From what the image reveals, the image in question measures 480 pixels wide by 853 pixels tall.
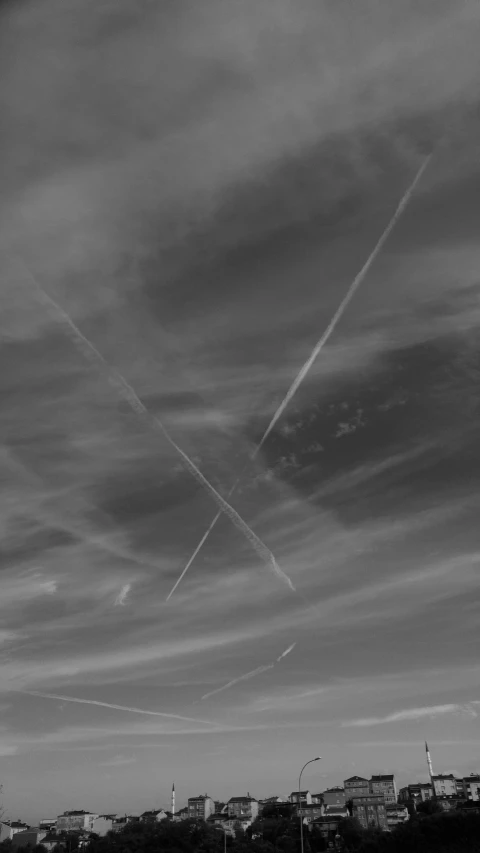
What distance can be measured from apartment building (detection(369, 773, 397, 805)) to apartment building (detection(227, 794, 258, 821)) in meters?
36.9

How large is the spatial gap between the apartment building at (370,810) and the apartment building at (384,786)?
54.8ft

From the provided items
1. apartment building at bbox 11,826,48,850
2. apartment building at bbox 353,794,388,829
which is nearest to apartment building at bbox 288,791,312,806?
apartment building at bbox 353,794,388,829

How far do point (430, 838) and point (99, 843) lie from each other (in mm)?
68914

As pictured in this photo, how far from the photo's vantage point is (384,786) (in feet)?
619

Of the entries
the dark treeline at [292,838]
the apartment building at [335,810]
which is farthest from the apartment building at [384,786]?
the dark treeline at [292,838]

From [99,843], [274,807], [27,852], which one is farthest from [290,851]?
[274,807]

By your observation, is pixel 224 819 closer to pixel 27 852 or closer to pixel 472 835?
pixel 27 852

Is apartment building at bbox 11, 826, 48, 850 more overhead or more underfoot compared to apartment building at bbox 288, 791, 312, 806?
more underfoot

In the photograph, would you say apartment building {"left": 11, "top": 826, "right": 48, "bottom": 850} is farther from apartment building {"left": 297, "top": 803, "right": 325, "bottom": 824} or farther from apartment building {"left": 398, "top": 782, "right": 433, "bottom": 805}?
apartment building {"left": 398, "top": 782, "right": 433, "bottom": 805}

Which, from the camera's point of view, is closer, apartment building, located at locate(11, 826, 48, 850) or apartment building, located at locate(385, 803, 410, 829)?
apartment building, located at locate(385, 803, 410, 829)

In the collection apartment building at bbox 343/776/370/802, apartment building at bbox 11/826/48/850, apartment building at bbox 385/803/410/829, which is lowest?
apartment building at bbox 11/826/48/850

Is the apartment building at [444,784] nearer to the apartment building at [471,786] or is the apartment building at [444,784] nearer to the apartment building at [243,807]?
the apartment building at [471,786]

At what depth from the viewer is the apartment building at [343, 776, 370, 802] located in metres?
187

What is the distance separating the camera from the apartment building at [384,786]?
603ft
